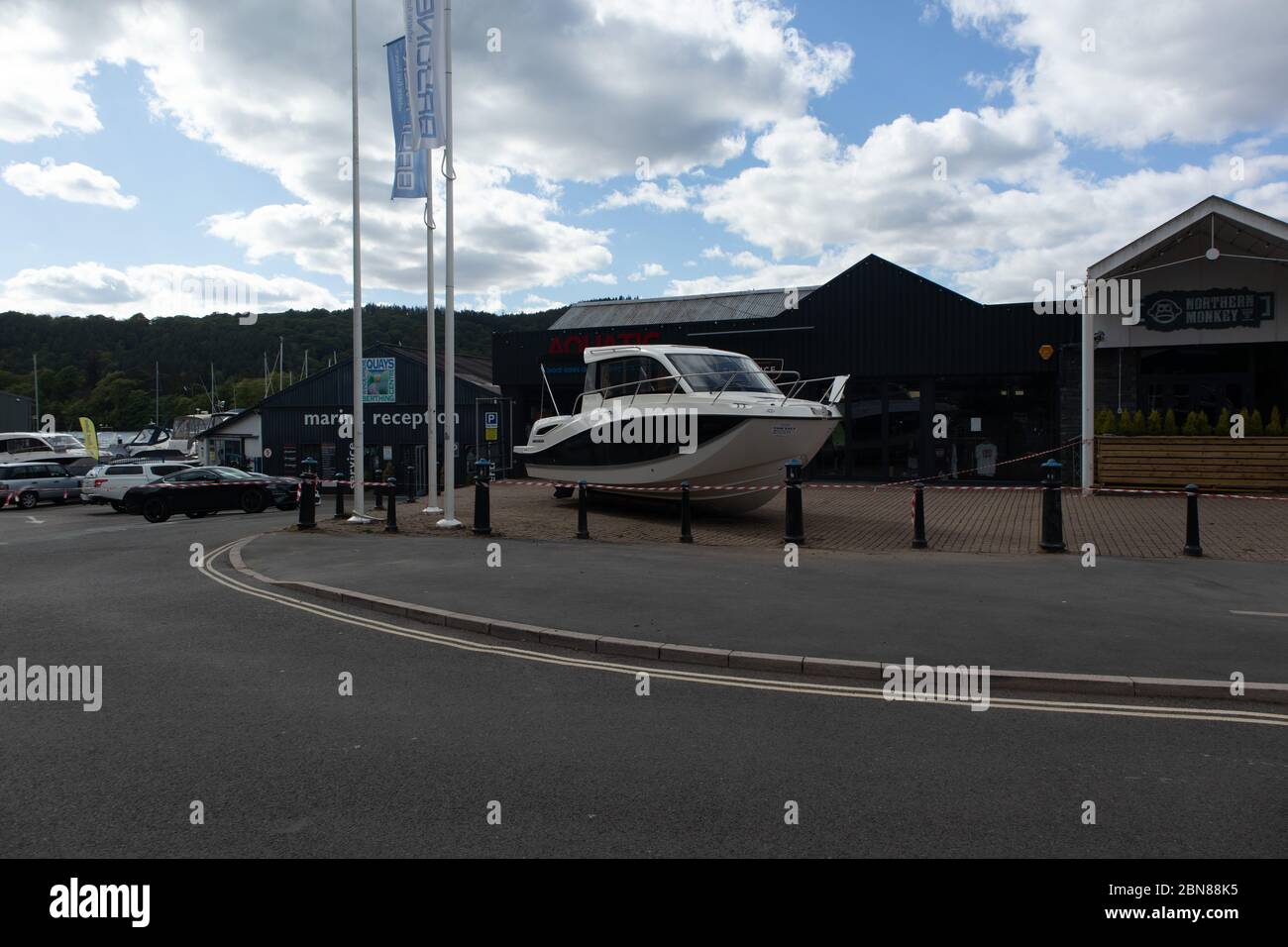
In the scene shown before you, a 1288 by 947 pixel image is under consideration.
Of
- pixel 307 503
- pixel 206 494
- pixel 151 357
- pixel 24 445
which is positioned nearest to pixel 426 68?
pixel 307 503

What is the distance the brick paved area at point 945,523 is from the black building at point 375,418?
60.1 ft

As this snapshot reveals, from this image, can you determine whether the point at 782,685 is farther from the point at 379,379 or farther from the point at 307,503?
the point at 379,379

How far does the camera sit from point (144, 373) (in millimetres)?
117875

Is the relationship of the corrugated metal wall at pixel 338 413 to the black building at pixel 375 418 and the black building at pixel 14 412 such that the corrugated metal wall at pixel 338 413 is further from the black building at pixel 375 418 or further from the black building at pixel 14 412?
the black building at pixel 14 412

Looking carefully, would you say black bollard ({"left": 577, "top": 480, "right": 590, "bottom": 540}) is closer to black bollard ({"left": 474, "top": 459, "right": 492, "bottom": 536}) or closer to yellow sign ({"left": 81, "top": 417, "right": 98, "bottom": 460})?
black bollard ({"left": 474, "top": 459, "right": 492, "bottom": 536})

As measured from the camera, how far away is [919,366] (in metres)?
24.0

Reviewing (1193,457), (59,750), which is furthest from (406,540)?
(1193,457)

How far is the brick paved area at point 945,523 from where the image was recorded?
12719 mm

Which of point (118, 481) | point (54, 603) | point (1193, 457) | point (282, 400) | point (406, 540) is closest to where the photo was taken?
point (54, 603)

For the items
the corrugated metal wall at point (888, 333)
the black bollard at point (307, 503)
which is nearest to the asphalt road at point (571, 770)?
the black bollard at point (307, 503)

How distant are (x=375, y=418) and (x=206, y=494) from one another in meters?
16.4
